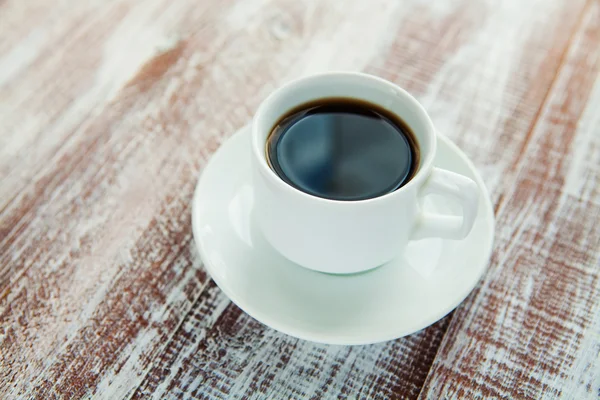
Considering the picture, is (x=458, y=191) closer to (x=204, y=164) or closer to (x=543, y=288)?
(x=543, y=288)

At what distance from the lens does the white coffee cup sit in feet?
1.97

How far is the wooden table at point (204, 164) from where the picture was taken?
0.68m

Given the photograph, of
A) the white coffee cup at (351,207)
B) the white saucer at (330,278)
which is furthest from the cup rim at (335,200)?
the white saucer at (330,278)

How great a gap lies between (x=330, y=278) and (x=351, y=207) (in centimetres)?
14

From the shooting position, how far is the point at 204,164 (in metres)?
0.85

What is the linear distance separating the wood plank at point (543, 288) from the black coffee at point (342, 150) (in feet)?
0.64

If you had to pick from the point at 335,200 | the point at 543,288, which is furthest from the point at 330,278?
the point at 543,288

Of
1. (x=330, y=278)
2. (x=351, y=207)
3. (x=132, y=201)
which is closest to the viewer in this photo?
(x=351, y=207)

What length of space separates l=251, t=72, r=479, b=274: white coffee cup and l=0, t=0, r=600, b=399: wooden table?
114mm

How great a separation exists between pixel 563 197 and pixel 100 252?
626 mm

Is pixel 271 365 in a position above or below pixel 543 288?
above

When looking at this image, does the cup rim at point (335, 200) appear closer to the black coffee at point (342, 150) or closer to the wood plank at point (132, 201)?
the black coffee at point (342, 150)

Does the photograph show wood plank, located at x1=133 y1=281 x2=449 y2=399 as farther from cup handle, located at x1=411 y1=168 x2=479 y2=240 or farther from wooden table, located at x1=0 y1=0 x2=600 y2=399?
cup handle, located at x1=411 y1=168 x2=479 y2=240

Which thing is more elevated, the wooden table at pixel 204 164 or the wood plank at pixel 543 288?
the wooden table at pixel 204 164
